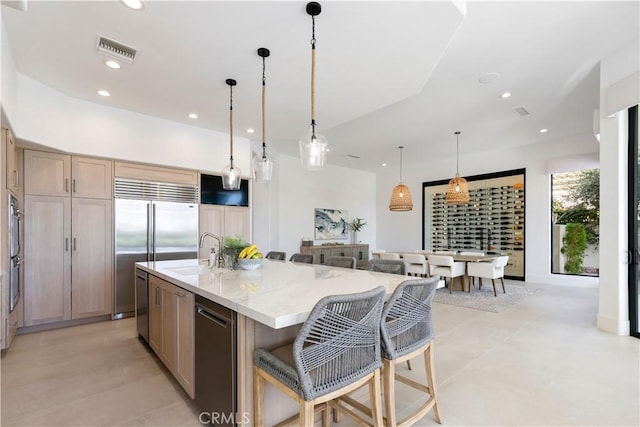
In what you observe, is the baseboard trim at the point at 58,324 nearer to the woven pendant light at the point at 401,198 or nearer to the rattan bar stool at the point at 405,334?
the rattan bar stool at the point at 405,334

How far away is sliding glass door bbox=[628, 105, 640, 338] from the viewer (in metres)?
3.42

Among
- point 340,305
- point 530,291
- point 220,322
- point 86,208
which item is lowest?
point 530,291

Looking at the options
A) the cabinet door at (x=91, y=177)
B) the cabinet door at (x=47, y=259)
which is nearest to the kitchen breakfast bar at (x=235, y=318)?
the cabinet door at (x=47, y=259)

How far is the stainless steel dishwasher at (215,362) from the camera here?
5.32 ft

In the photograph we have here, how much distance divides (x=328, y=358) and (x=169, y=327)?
1623 millimetres

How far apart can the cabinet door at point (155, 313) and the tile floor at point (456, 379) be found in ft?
0.64

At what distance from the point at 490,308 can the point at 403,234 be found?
4859 mm

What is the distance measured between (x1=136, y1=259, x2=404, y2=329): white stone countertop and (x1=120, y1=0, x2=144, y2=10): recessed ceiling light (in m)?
1.97

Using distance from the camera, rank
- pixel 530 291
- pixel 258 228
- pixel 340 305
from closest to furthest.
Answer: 1. pixel 340 305
2. pixel 530 291
3. pixel 258 228

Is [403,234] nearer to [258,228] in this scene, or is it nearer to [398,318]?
[258,228]

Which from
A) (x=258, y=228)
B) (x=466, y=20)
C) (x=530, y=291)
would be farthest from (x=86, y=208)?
(x=530, y=291)

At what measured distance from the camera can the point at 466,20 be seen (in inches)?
103

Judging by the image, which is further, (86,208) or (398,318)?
(86,208)

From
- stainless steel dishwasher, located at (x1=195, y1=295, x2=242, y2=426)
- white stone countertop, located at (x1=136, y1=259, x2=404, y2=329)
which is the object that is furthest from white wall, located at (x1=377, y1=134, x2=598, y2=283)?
stainless steel dishwasher, located at (x1=195, y1=295, x2=242, y2=426)
